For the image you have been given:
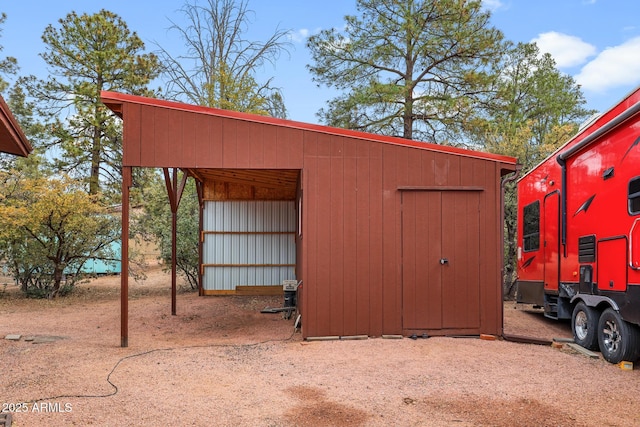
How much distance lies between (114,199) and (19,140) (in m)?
14.5

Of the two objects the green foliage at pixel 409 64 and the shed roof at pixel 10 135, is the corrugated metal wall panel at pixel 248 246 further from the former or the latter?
the shed roof at pixel 10 135

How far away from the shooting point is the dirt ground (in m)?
4.11

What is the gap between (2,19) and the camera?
17953 millimetres

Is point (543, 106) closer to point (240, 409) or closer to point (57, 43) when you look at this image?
point (57, 43)

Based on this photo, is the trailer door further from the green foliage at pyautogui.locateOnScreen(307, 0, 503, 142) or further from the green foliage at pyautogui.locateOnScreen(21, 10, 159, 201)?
the green foliage at pyautogui.locateOnScreen(21, 10, 159, 201)

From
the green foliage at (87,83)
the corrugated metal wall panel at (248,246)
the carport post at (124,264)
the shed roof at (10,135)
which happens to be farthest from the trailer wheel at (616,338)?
the green foliage at (87,83)

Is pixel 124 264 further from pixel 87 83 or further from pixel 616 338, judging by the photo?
pixel 87 83

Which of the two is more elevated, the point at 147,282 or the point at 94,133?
the point at 94,133

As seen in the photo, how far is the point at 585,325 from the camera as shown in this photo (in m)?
6.70

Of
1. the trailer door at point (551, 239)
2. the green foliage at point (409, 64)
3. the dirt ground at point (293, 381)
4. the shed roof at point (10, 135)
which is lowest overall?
the dirt ground at point (293, 381)

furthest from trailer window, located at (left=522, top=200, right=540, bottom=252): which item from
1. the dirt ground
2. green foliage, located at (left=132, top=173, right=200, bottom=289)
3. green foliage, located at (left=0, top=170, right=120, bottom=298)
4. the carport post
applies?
green foliage, located at (left=0, top=170, right=120, bottom=298)

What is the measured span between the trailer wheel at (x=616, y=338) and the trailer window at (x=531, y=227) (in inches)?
107

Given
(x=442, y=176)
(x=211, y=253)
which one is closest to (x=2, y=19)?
(x=211, y=253)

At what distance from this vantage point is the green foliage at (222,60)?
63.7ft
